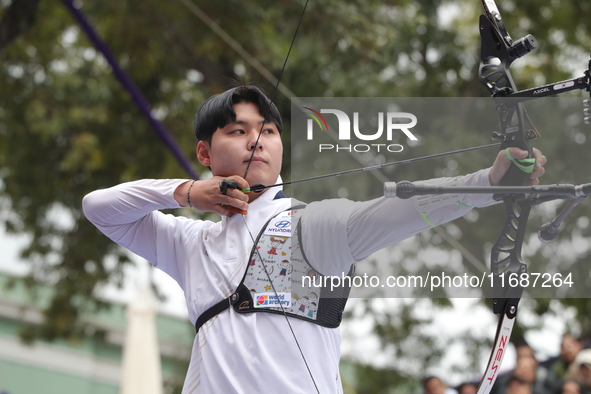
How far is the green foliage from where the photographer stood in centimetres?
576

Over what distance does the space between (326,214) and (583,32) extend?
619 cm

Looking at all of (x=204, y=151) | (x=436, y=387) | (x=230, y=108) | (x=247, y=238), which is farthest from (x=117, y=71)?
(x=247, y=238)

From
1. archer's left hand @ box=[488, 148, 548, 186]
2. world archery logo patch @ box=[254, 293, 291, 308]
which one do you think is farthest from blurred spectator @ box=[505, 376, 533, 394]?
archer's left hand @ box=[488, 148, 548, 186]

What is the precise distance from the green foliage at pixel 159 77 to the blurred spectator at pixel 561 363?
0.90 meters

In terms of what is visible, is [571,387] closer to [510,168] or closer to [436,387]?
[436,387]

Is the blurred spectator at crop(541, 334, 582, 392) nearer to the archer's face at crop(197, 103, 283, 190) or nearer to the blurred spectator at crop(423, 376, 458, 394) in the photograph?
the blurred spectator at crop(423, 376, 458, 394)

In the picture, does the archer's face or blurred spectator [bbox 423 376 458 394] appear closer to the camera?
the archer's face

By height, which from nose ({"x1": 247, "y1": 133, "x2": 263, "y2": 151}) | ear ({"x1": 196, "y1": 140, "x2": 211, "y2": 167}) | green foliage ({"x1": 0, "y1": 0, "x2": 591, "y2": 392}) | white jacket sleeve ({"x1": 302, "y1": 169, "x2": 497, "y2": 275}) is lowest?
white jacket sleeve ({"x1": 302, "y1": 169, "x2": 497, "y2": 275})

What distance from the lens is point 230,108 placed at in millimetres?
1791

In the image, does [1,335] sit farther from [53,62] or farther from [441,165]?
[441,165]

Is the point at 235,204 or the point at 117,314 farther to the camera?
the point at 117,314

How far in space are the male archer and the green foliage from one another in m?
3.49

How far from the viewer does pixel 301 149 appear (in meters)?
1.72

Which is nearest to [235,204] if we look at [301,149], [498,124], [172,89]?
[301,149]
